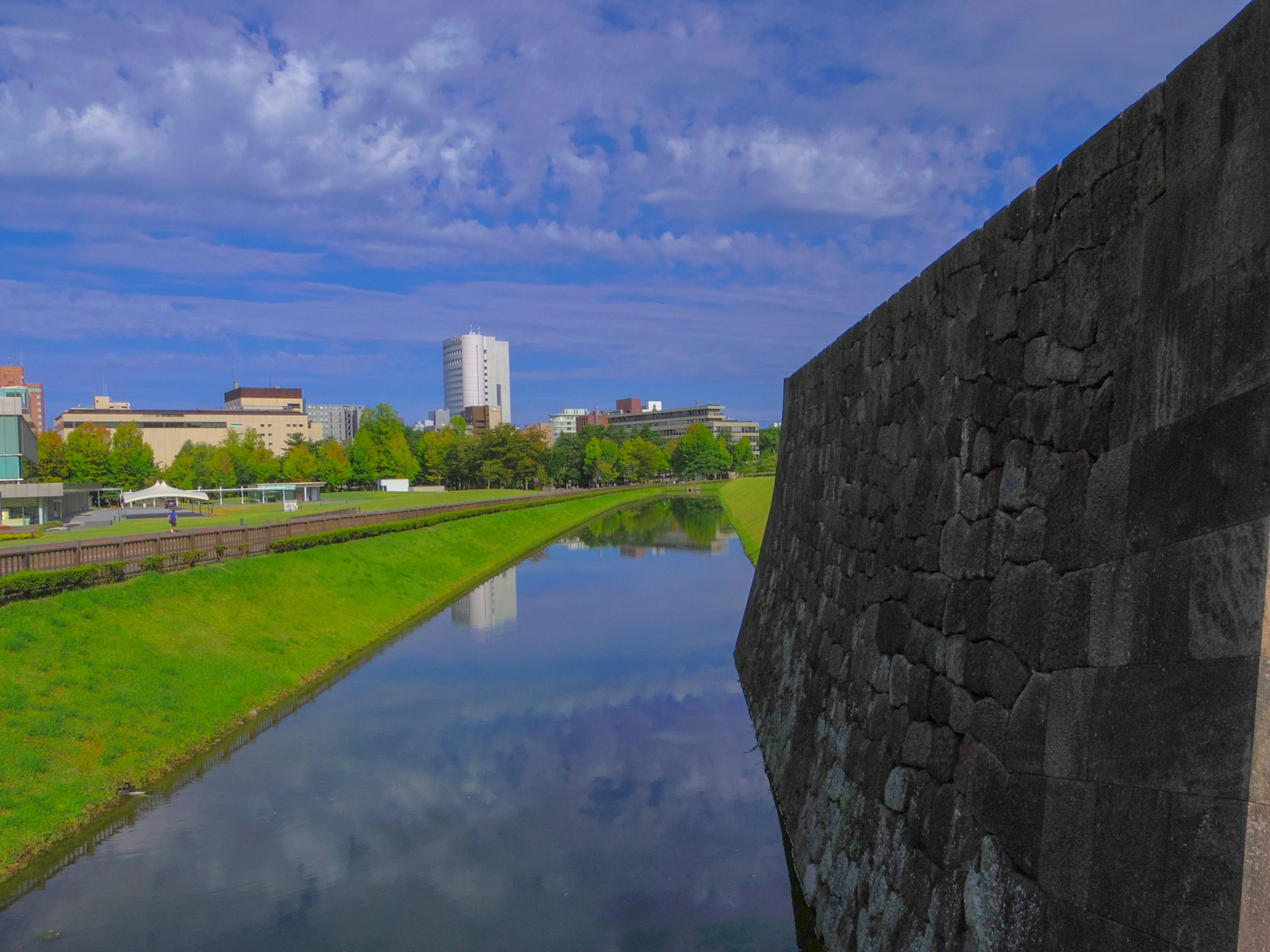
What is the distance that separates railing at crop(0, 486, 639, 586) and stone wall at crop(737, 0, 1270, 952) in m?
16.3

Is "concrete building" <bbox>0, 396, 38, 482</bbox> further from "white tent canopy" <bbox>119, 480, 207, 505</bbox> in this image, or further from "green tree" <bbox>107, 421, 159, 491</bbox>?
"green tree" <bbox>107, 421, 159, 491</bbox>

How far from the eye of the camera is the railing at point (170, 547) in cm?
1719

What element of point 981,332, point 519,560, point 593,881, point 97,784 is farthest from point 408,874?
point 519,560

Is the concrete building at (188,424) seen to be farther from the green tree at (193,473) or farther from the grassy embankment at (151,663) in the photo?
the grassy embankment at (151,663)

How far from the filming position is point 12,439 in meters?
46.7

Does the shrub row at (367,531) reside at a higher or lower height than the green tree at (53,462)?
lower

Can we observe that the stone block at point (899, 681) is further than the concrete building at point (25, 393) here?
No

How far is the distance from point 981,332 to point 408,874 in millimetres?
7534

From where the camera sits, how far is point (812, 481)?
11.7 metres

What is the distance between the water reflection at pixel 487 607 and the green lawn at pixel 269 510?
33.2ft

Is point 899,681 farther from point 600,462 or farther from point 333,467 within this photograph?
point 600,462

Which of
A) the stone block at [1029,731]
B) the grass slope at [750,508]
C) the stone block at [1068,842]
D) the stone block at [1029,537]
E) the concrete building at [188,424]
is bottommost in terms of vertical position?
the grass slope at [750,508]

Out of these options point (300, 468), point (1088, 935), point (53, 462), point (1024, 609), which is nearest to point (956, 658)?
point (1024, 609)

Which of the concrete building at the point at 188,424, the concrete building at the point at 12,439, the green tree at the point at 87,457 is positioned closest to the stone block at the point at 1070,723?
the concrete building at the point at 12,439
